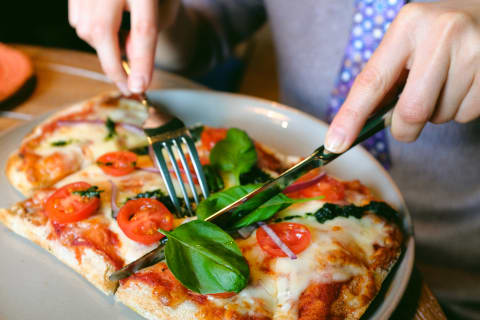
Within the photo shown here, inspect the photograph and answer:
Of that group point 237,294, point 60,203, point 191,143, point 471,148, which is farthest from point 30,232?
point 471,148

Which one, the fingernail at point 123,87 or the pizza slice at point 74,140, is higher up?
the fingernail at point 123,87

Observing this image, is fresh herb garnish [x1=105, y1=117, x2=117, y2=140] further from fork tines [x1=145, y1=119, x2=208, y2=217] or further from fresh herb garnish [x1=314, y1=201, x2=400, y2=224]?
fresh herb garnish [x1=314, y1=201, x2=400, y2=224]

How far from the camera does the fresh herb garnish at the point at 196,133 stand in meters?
1.65

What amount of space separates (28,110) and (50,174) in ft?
2.08

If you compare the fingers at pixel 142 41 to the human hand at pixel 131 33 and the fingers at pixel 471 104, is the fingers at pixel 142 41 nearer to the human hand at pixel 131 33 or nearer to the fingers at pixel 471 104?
the human hand at pixel 131 33

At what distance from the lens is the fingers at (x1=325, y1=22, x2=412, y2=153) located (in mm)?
1047

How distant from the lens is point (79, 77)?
2.21 m

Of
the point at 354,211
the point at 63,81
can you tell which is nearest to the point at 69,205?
the point at 354,211

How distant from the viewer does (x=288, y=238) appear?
118 cm

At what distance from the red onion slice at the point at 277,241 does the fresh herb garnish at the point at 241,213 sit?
2 cm

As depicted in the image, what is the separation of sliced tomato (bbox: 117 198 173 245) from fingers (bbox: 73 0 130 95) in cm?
55

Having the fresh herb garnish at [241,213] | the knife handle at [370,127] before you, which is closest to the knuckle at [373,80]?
the knife handle at [370,127]

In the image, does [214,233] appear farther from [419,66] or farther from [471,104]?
[471,104]

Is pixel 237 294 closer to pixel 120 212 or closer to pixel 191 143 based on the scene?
pixel 120 212
